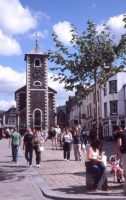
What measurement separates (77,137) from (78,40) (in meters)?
8.35

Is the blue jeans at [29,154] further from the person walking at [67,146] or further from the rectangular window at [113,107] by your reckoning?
the rectangular window at [113,107]

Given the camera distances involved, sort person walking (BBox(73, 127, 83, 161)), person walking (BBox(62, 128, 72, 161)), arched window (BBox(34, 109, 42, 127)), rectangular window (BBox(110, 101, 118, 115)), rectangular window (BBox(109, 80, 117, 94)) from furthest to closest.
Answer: arched window (BBox(34, 109, 42, 127)), rectangular window (BBox(110, 101, 118, 115)), rectangular window (BBox(109, 80, 117, 94)), person walking (BBox(62, 128, 72, 161)), person walking (BBox(73, 127, 83, 161))

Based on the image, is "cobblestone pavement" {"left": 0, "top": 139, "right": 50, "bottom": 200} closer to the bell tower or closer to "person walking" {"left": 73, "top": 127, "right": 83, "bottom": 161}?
"person walking" {"left": 73, "top": 127, "right": 83, "bottom": 161}

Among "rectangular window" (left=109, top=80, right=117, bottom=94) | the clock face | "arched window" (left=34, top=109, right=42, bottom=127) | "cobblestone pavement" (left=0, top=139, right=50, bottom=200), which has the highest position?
the clock face

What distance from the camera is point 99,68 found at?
56.5ft

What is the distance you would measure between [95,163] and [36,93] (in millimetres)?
66309

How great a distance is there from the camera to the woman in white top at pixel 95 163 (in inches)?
510

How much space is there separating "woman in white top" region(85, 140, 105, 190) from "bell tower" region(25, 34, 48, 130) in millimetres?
65601

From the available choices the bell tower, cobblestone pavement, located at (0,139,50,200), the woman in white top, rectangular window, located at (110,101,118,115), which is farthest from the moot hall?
the woman in white top

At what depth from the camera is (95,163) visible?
1311 centimetres

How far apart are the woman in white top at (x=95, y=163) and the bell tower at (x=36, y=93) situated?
65601mm

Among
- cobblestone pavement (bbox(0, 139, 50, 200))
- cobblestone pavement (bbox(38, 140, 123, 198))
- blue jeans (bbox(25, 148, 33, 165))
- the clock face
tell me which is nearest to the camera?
cobblestone pavement (bbox(0, 139, 50, 200))

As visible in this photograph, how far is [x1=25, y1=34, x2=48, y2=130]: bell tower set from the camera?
259 ft

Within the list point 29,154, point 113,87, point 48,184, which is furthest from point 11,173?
point 113,87
